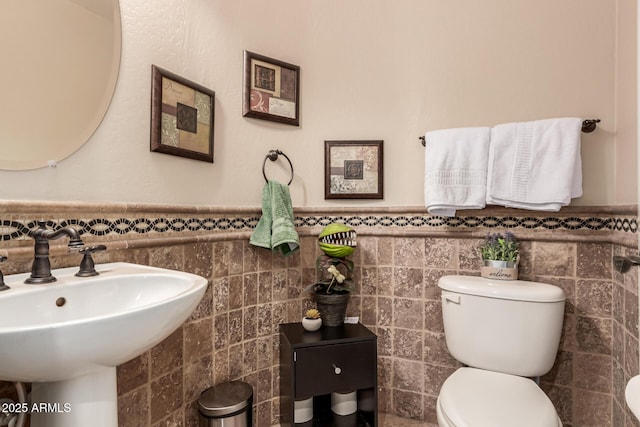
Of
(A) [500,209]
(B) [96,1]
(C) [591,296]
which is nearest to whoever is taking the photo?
(B) [96,1]

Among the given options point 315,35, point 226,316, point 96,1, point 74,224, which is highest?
point 315,35

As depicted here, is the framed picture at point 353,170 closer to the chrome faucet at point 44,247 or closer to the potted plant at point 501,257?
the potted plant at point 501,257

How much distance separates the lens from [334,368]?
54.9 inches

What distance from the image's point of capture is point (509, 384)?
1204 mm

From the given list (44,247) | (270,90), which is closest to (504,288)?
(270,90)

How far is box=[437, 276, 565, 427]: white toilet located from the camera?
1.10 metres

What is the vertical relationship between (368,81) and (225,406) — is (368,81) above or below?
above

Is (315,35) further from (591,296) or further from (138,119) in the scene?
(591,296)

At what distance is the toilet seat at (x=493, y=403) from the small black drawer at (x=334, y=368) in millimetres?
349

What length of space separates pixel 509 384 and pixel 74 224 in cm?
156

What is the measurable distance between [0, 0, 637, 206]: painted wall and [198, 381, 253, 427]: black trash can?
78 centimetres

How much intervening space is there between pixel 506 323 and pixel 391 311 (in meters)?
0.53

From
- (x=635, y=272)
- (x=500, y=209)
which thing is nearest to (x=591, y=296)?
(x=635, y=272)

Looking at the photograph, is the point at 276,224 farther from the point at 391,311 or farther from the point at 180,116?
the point at 391,311
